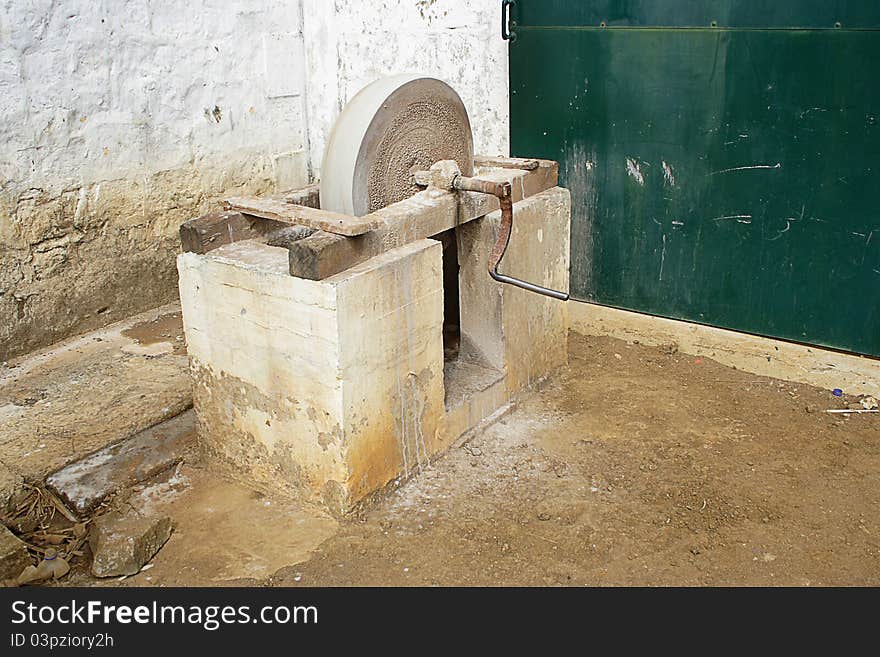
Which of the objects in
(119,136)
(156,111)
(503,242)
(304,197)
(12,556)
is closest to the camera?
(12,556)

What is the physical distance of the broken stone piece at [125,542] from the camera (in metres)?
3.06

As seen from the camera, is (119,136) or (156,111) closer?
(119,136)

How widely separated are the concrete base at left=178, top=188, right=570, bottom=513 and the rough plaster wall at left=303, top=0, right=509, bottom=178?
1579 millimetres

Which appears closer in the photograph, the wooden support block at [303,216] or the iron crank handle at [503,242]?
the wooden support block at [303,216]

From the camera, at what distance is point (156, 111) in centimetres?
506

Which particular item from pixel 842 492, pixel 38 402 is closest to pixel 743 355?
pixel 842 492

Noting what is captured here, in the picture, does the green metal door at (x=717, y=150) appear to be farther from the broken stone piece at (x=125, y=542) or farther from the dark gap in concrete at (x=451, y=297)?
the broken stone piece at (x=125, y=542)

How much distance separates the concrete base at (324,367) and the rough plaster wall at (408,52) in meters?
1.58

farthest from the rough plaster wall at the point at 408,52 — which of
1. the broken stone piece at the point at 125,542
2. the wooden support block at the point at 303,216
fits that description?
the broken stone piece at the point at 125,542

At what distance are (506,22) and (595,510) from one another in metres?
2.76

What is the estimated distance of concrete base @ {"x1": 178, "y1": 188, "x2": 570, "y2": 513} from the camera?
315 centimetres

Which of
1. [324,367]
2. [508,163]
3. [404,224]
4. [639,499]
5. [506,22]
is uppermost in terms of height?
[506,22]

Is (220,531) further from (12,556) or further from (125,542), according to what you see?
(12,556)

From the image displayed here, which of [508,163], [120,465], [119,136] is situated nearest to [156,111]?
[119,136]
